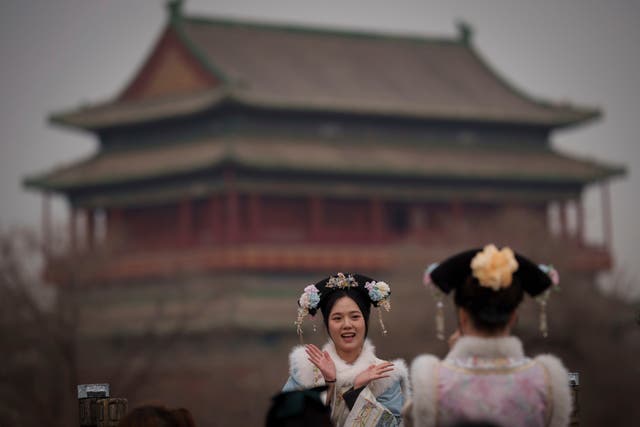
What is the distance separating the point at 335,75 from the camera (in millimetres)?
52375

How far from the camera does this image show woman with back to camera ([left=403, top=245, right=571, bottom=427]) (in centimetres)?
754

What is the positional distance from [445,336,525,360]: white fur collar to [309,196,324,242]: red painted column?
40.6m

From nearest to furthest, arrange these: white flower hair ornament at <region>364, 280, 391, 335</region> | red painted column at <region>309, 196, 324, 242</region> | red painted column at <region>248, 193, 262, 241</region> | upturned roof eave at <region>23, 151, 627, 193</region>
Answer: white flower hair ornament at <region>364, 280, 391, 335</region> < upturned roof eave at <region>23, 151, 627, 193</region> < red painted column at <region>248, 193, 262, 241</region> < red painted column at <region>309, 196, 324, 242</region>

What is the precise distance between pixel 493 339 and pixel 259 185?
133ft

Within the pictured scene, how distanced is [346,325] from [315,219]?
129ft

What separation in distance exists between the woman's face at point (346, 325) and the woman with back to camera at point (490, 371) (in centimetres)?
168

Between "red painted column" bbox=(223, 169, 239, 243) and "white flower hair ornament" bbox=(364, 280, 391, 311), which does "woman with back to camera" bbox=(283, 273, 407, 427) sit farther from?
"red painted column" bbox=(223, 169, 239, 243)

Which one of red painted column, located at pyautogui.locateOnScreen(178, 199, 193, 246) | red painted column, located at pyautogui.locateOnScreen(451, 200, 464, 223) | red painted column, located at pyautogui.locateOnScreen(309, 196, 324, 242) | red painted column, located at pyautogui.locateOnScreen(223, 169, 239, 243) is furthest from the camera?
red painted column, located at pyautogui.locateOnScreen(451, 200, 464, 223)

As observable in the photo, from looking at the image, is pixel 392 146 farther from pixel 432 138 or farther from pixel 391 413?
pixel 391 413

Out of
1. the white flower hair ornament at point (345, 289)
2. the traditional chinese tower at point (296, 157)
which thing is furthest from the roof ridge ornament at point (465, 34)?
the white flower hair ornament at point (345, 289)

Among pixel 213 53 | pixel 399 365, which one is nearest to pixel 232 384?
pixel 213 53

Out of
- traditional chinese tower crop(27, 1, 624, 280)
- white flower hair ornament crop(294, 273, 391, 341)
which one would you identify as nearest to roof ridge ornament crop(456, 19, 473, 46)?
traditional chinese tower crop(27, 1, 624, 280)

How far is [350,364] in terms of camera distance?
9.38m

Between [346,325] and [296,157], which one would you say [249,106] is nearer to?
[296,157]
